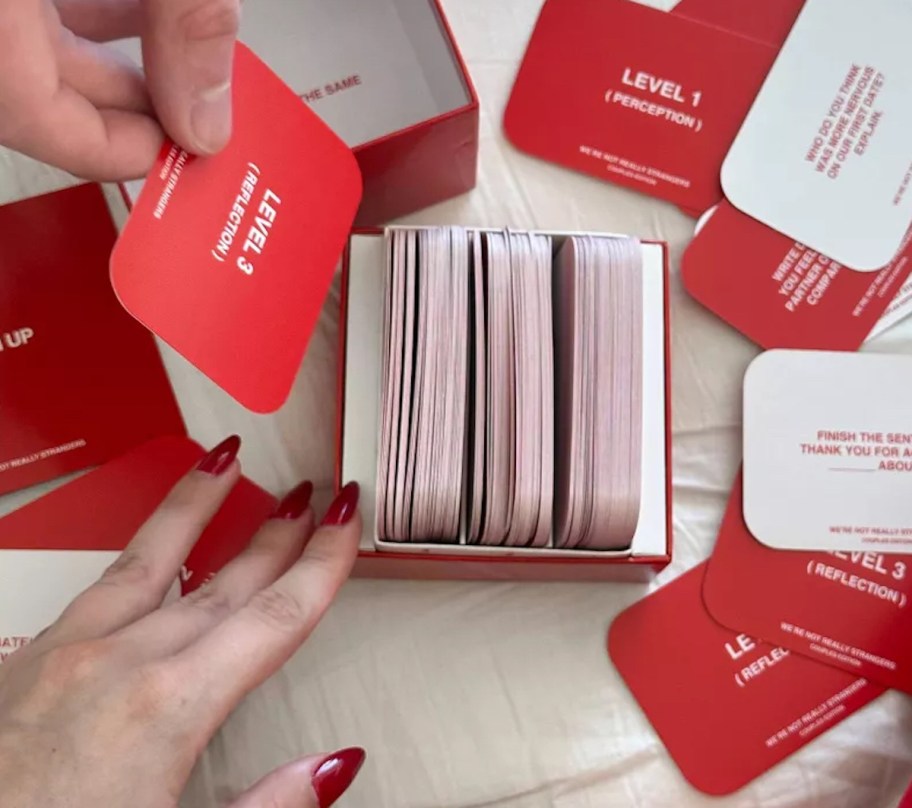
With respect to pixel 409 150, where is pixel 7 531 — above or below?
below

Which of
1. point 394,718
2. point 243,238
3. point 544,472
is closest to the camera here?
point 243,238

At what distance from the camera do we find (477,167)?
78cm

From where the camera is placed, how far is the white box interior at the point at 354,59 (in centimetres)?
78

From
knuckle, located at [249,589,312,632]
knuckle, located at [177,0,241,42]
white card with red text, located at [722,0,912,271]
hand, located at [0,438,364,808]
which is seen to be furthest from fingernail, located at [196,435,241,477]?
white card with red text, located at [722,0,912,271]

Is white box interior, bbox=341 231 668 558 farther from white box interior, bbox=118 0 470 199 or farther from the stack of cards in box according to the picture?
white box interior, bbox=118 0 470 199

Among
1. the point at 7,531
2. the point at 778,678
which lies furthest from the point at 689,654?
the point at 7,531

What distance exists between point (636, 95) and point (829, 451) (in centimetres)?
35

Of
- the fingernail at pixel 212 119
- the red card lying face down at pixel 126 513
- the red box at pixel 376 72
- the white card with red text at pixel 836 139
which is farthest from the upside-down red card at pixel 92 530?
the white card with red text at pixel 836 139

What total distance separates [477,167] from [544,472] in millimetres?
317

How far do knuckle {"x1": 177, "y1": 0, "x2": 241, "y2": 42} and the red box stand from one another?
29cm

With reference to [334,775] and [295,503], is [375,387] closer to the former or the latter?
[295,503]

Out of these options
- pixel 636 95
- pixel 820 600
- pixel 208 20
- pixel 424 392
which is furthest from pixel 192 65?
pixel 820 600

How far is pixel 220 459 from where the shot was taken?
655mm

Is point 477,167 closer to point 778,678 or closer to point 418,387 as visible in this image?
point 418,387
